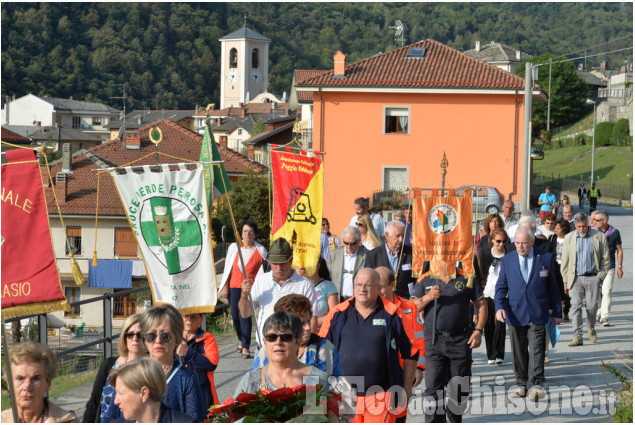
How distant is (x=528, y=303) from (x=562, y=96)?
337 feet

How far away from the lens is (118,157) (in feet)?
202

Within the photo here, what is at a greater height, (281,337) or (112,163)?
(112,163)

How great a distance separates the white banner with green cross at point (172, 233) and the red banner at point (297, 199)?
1.98 m

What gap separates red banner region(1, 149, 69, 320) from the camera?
20.2 ft

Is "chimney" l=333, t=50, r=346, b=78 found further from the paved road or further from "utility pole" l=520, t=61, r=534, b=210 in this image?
the paved road

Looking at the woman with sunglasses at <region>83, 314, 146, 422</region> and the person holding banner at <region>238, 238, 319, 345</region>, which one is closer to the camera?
the woman with sunglasses at <region>83, 314, 146, 422</region>

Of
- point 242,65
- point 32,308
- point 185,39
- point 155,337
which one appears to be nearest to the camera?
point 155,337

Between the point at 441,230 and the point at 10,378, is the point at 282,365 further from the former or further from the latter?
the point at 441,230

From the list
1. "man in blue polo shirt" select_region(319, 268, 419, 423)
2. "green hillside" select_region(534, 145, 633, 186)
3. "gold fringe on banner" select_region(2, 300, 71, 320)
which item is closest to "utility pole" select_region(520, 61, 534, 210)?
"man in blue polo shirt" select_region(319, 268, 419, 423)

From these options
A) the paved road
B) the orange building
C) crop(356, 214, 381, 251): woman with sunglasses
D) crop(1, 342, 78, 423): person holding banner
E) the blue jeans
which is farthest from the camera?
the orange building

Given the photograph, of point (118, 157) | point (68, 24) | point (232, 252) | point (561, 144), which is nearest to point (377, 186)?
point (118, 157)

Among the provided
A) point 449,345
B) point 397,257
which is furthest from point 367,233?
point 449,345

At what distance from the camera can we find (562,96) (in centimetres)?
10856

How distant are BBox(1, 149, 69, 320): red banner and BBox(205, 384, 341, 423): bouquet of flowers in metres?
1.86
